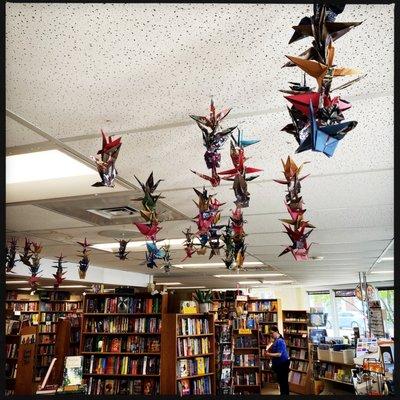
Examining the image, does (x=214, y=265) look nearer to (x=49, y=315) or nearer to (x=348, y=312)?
(x=49, y=315)

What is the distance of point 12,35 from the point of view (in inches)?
55.9

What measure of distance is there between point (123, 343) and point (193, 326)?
120cm

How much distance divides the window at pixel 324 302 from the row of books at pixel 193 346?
9568 millimetres

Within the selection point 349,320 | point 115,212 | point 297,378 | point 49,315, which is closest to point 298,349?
point 297,378

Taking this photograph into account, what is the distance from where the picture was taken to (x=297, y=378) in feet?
37.0

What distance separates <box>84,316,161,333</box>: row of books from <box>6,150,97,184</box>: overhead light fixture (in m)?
4.03

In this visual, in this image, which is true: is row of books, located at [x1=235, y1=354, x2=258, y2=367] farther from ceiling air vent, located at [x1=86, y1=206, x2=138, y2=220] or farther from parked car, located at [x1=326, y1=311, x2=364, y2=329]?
ceiling air vent, located at [x1=86, y1=206, x2=138, y2=220]

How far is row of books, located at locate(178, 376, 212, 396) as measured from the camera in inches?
240

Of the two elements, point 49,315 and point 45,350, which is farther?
point 49,315

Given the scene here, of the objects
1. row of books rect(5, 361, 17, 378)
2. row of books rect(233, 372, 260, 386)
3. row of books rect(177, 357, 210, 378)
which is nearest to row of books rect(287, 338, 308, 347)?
row of books rect(233, 372, 260, 386)

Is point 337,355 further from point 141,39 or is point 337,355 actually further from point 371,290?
point 141,39

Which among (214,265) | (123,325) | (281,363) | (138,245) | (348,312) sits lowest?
(281,363)

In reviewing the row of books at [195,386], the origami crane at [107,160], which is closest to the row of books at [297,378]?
the row of books at [195,386]

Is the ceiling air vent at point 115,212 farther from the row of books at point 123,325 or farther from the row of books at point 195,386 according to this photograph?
the row of books at point 195,386
